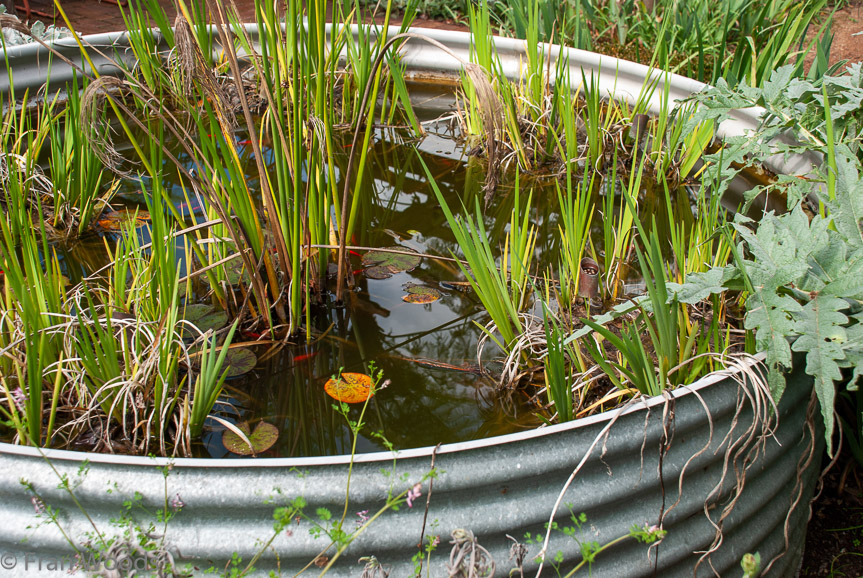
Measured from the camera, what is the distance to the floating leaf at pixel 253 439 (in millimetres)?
1340

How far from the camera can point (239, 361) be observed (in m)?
1.56

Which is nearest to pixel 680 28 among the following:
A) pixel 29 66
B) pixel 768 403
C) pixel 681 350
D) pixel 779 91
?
pixel 779 91

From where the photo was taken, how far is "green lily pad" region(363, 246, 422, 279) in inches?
75.9

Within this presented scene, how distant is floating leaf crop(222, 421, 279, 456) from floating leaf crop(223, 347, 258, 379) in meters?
0.15

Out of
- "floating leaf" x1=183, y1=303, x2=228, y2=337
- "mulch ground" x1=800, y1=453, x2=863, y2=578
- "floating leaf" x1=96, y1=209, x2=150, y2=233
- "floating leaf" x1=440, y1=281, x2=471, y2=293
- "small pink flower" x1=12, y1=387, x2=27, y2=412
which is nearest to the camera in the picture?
"small pink flower" x1=12, y1=387, x2=27, y2=412

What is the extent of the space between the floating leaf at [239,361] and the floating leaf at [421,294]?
448mm

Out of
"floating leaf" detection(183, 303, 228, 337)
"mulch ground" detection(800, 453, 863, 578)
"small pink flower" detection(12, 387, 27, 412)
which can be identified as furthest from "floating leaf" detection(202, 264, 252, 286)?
"mulch ground" detection(800, 453, 863, 578)

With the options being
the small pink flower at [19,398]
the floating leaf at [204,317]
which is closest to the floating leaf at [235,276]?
the floating leaf at [204,317]

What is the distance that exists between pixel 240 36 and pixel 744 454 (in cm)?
236

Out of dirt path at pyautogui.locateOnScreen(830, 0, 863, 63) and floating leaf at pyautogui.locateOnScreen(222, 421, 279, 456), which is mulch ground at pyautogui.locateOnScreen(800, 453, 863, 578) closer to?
floating leaf at pyautogui.locateOnScreen(222, 421, 279, 456)

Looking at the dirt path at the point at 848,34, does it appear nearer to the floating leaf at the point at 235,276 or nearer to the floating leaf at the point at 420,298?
the floating leaf at the point at 420,298

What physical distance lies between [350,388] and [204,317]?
434 millimetres

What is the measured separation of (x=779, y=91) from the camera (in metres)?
1.46

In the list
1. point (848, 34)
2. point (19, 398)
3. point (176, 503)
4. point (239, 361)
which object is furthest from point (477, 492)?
point (848, 34)
